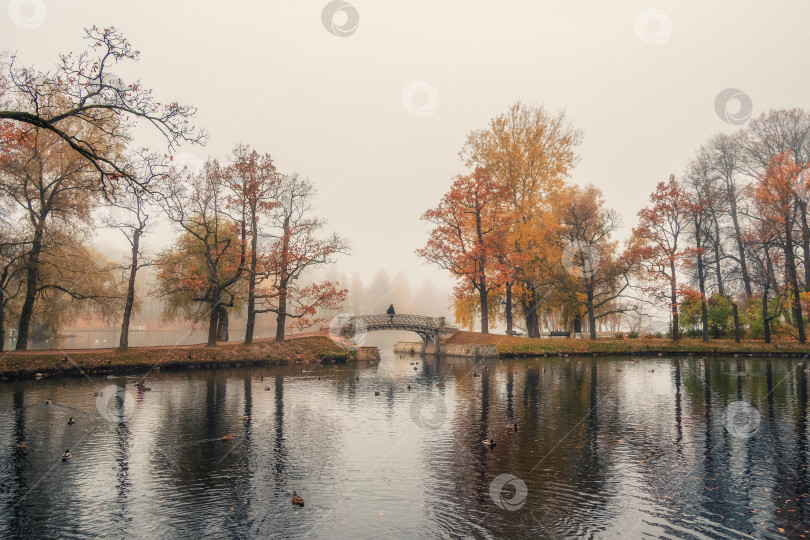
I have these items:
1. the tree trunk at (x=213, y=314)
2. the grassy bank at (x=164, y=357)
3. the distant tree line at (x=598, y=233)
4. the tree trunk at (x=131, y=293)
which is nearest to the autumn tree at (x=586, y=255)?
the distant tree line at (x=598, y=233)

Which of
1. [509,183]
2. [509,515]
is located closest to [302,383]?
[509,515]

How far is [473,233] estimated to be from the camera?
194 ft

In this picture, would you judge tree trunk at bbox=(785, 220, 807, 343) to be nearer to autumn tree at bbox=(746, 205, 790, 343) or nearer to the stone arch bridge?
autumn tree at bbox=(746, 205, 790, 343)

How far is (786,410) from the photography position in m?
24.7

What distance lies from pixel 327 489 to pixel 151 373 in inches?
1197

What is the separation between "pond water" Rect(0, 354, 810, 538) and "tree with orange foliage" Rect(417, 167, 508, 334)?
25.2 meters

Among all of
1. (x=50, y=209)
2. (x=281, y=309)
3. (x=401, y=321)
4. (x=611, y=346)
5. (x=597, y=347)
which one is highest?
(x=50, y=209)

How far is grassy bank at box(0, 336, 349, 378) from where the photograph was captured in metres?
36.2

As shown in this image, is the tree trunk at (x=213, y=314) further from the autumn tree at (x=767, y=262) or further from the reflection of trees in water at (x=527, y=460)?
the autumn tree at (x=767, y=262)

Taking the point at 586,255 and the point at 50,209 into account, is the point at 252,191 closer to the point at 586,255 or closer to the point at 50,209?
the point at 50,209

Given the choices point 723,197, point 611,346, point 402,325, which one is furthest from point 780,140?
point 402,325

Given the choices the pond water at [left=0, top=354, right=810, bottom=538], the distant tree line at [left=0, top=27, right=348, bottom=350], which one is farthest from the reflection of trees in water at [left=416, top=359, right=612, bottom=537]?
the distant tree line at [left=0, top=27, right=348, bottom=350]

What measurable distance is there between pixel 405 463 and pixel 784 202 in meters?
51.5

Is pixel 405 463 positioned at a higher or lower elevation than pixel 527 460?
lower
